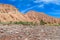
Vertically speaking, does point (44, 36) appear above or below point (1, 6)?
below

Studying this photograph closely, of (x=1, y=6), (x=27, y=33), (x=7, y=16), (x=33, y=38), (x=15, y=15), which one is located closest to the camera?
(x=33, y=38)

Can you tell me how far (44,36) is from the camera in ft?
41.0

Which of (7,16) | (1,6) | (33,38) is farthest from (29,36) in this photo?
(1,6)

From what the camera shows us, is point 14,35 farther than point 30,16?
No

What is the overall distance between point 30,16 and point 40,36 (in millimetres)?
65191

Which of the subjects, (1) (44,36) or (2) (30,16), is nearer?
(1) (44,36)

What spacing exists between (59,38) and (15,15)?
62.0m

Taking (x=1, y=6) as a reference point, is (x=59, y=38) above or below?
below

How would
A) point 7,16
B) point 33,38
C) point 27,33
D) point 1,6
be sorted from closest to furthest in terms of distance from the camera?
1. point 33,38
2. point 27,33
3. point 7,16
4. point 1,6

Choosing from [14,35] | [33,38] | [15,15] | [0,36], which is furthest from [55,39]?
[15,15]

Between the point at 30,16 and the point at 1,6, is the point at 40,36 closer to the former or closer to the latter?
the point at 30,16

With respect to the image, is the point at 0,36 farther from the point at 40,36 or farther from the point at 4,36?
the point at 40,36

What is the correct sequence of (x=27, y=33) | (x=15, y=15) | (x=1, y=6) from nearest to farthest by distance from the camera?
(x=27, y=33), (x=15, y=15), (x=1, y=6)

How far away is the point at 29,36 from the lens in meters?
12.2
